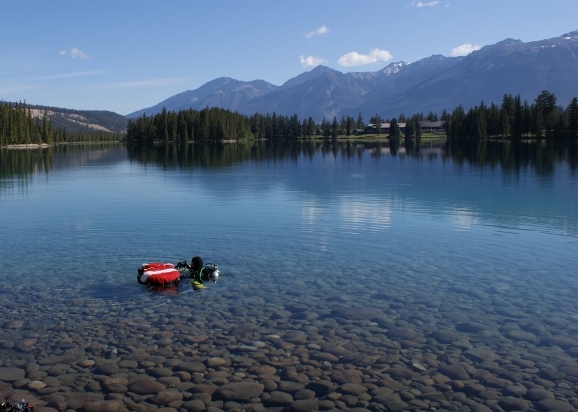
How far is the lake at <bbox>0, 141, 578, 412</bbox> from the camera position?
469 inches

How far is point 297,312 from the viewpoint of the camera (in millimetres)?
16828

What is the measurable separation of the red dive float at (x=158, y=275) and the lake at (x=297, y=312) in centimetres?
47

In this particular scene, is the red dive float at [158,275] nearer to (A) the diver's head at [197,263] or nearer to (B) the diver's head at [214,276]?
(A) the diver's head at [197,263]

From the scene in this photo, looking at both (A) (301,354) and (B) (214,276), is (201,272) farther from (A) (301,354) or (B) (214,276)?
(A) (301,354)

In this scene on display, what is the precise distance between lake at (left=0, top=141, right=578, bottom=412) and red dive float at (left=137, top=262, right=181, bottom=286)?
47 centimetres

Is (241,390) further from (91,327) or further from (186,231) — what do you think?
(186,231)

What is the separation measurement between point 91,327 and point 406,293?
1016 centimetres

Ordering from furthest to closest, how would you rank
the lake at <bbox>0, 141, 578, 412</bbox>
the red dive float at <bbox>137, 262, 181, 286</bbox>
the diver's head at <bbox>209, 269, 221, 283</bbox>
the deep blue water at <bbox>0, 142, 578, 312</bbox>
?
the deep blue water at <bbox>0, 142, 578, 312</bbox> < the diver's head at <bbox>209, 269, 221, 283</bbox> < the red dive float at <bbox>137, 262, 181, 286</bbox> < the lake at <bbox>0, 141, 578, 412</bbox>

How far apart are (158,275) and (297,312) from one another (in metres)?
5.39

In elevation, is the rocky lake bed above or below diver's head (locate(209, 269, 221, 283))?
below

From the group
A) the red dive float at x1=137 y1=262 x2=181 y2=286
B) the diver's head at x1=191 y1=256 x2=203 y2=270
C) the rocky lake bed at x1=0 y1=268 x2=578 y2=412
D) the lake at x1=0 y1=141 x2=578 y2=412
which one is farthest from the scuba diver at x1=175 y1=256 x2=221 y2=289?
the rocky lake bed at x1=0 y1=268 x2=578 y2=412

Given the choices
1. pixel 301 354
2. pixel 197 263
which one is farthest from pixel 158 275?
pixel 301 354

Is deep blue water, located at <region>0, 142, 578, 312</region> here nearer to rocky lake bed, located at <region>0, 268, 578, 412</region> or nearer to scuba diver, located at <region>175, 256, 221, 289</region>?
scuba diver, located at <region>175, 256, 221, 289</region>

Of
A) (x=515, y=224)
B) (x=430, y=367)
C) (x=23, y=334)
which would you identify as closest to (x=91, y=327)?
(x=23, y=334)
